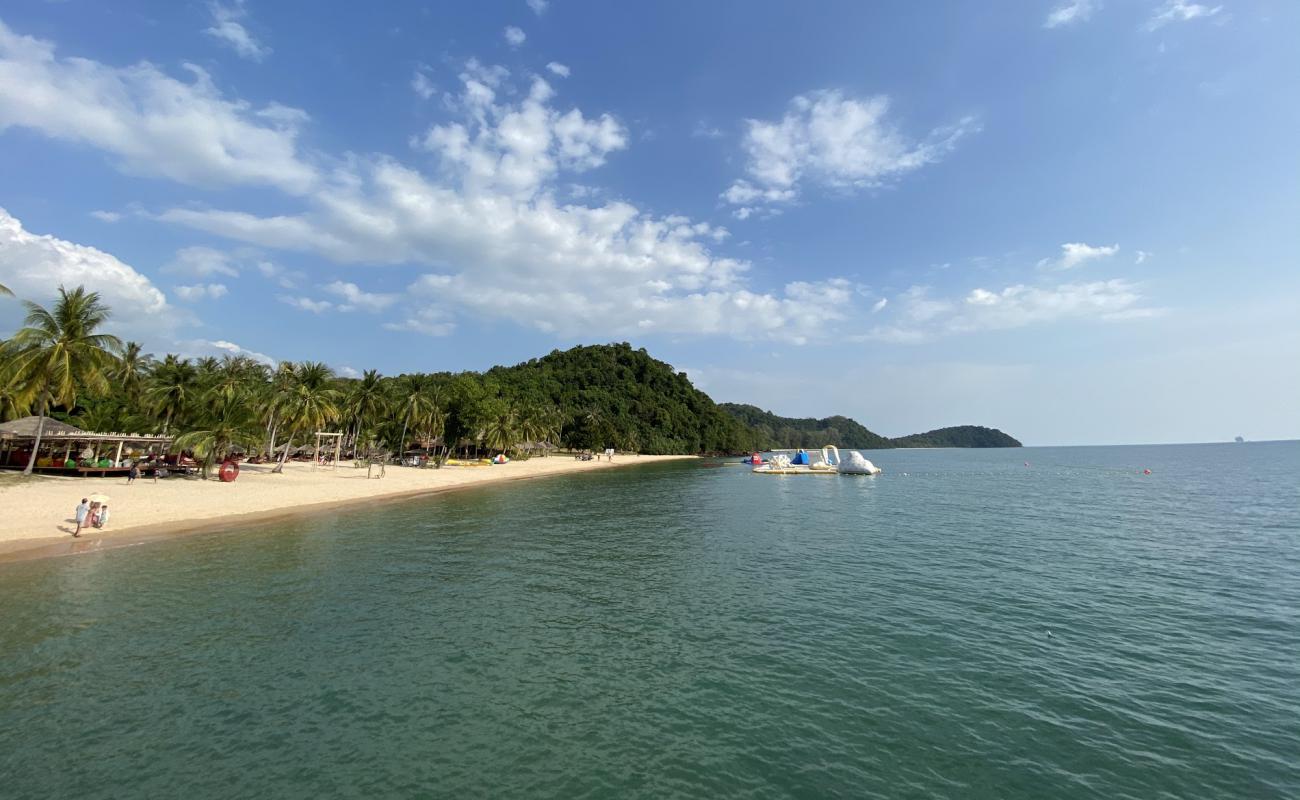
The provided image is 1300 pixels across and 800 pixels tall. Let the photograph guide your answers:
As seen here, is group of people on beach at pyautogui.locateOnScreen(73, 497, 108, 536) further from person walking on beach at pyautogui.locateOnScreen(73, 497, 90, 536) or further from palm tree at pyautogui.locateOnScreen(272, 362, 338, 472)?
palm tree at pyautogui.locateOnScreen(272, 362, 338, 472)

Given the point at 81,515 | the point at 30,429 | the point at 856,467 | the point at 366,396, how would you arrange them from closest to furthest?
the point at 81,515 → the point at 30,429 → the point at 366,396 → the point at 856,467

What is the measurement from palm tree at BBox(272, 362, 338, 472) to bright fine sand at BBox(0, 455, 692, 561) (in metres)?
5.72

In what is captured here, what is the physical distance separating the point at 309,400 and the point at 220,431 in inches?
502

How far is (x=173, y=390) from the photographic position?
5159cm

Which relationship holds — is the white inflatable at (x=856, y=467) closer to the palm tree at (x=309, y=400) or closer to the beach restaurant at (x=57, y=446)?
the palm tree at (x=309, y=400)

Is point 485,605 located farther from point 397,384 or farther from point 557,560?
point 397,384

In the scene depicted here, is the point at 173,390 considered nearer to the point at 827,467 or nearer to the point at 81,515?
the point at 81,515

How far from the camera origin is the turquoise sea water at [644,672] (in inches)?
335

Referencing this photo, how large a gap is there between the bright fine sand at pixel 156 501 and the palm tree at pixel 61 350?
20.8ft

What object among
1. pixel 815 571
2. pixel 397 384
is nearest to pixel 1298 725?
pixel 815 571

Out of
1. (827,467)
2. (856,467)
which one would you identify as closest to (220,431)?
(856,467)

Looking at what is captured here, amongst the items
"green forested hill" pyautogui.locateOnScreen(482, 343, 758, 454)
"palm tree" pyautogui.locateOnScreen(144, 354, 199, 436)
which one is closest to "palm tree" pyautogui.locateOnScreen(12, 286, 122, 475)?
"palm tree" pyautogui.locateOnScreen(144, 354, 199, 436)

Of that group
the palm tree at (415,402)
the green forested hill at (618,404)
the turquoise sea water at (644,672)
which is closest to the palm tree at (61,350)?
the turquoise sea water at (644,672)

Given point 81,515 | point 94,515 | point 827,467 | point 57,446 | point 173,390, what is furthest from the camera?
point 827,467
